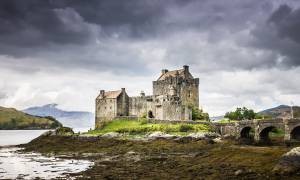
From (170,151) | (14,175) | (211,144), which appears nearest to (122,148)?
(170,151)

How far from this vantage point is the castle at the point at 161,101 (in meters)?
70.1

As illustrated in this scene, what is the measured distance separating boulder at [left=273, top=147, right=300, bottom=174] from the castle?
1829 inches

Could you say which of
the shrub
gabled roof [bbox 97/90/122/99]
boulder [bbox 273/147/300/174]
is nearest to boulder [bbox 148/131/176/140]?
the shrub

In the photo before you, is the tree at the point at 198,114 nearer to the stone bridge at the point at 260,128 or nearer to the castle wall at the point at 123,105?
the stone bridge at the point at 260,128

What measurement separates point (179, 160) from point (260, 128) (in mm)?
24384

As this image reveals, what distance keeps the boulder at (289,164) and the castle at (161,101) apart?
46463 millimetres

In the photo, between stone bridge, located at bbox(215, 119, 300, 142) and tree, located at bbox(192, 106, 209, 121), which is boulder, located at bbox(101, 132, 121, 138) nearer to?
stone bridge, located at bbox(215, 119, 300, 142)

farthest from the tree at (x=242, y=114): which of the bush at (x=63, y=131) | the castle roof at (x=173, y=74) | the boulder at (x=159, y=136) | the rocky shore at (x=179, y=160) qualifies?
the bush at (x=63, y=131)

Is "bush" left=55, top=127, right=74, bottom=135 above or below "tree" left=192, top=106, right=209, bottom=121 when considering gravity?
below

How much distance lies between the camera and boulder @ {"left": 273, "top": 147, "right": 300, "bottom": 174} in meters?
22.1

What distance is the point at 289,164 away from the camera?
22531 mm

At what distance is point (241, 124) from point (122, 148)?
781 inches

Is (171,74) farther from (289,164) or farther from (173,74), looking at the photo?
(289,164)

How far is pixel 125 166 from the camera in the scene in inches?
1250
